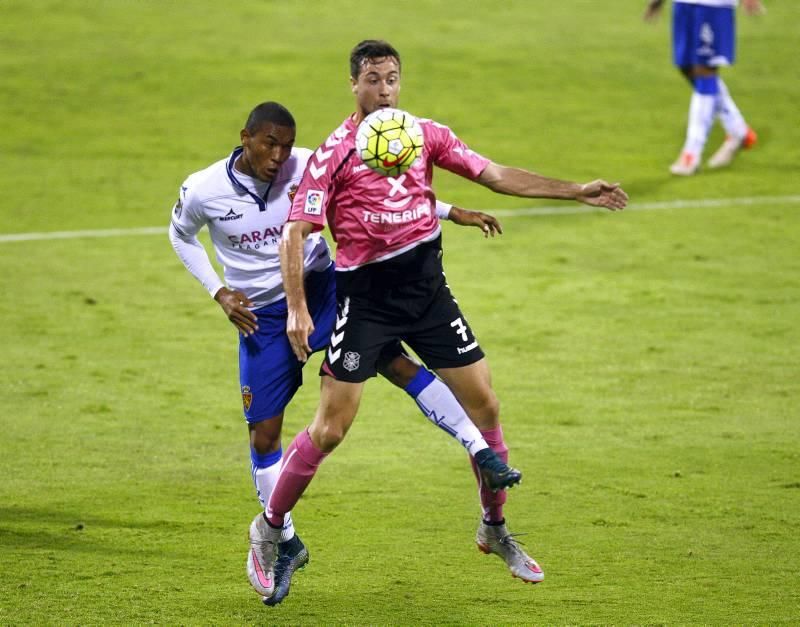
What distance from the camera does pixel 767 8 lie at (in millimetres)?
26953

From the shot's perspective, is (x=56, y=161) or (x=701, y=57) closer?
(x=701, y=57)

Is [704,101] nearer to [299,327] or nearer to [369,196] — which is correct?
[369,196]

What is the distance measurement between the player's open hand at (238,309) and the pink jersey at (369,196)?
0.60 meters

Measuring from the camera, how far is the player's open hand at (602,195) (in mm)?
7309

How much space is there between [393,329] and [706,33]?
36.5ft

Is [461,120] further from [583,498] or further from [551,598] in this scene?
[551,598]

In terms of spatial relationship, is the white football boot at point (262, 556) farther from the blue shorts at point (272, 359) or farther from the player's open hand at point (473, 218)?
the player's open hand at point (473, 218)

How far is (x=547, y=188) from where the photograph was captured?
735cm

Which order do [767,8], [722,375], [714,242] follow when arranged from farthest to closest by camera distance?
[767,8], [714,242], [722,375]

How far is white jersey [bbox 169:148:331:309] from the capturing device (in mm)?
7691

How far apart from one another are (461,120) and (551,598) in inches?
536

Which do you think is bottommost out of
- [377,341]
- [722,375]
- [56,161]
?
[56,161]

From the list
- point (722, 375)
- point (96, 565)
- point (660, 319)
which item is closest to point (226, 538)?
point (96, 565)

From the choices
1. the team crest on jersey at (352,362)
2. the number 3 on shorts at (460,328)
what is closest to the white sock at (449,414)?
the number 3 on shorts at (460,328)
